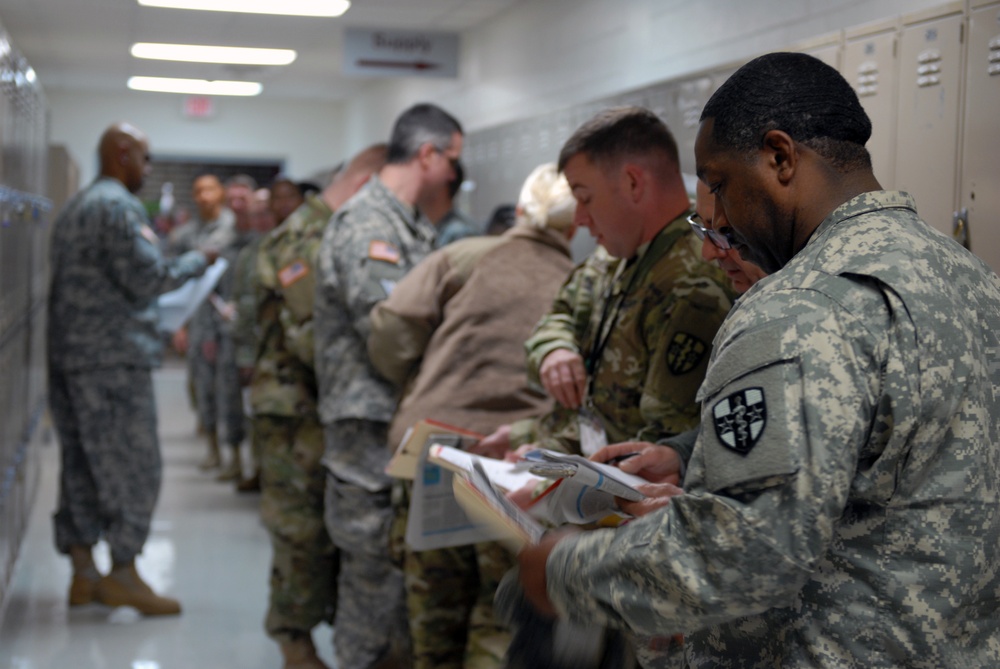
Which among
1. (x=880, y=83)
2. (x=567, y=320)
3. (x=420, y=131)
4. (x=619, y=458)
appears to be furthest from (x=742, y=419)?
(x=420, y=131)

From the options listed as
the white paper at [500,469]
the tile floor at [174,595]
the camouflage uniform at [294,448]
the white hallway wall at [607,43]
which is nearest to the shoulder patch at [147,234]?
the camouflage uniform at [294,448]

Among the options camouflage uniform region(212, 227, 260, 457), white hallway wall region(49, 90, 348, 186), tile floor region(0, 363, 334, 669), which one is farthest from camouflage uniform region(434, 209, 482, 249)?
white hallway wall region(49, 90, 348, 186)

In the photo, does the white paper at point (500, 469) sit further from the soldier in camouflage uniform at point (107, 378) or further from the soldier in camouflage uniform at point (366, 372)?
the soldier in camouflage uniform at point (107, 378)

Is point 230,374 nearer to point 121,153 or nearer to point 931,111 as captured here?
point 121,153

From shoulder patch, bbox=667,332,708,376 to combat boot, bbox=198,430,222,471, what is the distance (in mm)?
5605

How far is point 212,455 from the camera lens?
6898mm

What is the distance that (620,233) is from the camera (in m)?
2.00

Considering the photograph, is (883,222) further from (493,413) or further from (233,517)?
(233,517)

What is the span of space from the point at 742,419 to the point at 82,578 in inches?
146

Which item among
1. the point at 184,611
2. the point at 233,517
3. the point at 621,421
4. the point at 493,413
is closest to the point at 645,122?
the point at 621,421

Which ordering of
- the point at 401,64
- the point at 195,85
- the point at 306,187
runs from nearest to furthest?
the point at 306,187 → the point at 401,64 → the point at 195,85

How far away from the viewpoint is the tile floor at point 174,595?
3633 millimetres

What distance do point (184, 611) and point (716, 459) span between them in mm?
3565

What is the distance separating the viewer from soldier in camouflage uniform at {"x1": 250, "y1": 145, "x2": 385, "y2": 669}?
3.45m
